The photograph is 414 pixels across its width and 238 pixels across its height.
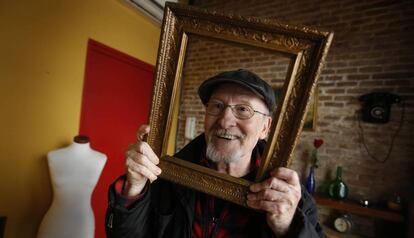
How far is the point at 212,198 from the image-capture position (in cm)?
102

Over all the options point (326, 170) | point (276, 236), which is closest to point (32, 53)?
point (276, 236)

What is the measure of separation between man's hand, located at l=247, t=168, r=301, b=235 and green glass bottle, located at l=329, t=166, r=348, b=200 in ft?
6.18

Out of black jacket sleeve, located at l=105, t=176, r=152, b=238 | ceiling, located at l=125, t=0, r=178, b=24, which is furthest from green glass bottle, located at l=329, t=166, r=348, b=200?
ceiling, located at l=125, t=0, r=178, b=24

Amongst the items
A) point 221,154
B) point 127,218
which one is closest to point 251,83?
point 221,154

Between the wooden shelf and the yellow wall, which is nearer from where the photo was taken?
the yellow wall

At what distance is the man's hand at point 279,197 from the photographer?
78 centimetres

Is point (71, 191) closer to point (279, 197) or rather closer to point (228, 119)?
point (228, 119)

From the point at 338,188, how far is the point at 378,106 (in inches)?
34.8

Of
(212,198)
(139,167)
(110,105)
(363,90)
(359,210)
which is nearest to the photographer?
(139,167)

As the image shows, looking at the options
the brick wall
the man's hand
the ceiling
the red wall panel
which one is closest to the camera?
the man's hand

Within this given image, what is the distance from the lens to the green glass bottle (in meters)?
2.36

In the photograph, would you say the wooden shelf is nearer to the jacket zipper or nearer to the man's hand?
the man's hand

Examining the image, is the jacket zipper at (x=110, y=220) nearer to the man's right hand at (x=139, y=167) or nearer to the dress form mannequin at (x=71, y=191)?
the man's right hand at (x=139, y=167)

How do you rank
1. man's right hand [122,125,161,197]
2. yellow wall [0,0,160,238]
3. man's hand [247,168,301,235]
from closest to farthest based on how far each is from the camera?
1. man's hand [247,168,301,235]
2. man's right hand [122,125,161,197]
3. yellow wall [0,0,160,238]
